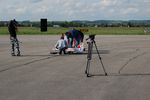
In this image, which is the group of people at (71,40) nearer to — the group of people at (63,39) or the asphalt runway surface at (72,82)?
the group of people at (63,39)

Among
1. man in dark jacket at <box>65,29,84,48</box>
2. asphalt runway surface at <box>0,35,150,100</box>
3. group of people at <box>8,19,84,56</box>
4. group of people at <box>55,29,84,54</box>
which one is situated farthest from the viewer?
man in dark jacket at <box>65,29,84,48</box>

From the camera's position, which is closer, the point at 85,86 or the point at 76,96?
the point at 76,96

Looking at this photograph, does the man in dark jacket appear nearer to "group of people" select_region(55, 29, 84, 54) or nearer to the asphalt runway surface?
"group of people" select_region(55, 29, 84, 54)

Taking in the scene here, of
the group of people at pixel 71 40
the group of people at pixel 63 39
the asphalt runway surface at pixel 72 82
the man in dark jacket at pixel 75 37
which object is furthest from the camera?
the man in dark jacket at pixel 75 37

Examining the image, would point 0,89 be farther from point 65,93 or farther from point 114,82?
point 114,82

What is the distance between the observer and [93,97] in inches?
406

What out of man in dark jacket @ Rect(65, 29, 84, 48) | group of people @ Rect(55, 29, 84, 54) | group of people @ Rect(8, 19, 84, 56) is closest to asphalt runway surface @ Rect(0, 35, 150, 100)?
group of people @ Rect(8, 19, 84, 56)

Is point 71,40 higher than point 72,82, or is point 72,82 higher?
point 72,82

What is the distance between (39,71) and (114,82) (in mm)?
3662

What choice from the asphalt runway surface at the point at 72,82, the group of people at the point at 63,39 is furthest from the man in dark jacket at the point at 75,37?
the asphalt runway surface at the point at 72,82

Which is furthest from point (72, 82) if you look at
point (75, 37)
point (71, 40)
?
point (75, 37)

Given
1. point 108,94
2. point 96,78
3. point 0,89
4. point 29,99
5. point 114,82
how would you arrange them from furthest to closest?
point 96,78 < point 114,82 < point 0,89 < point 108,94 < point 29,99

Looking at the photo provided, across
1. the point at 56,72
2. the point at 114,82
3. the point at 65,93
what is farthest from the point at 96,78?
the point at 65,93

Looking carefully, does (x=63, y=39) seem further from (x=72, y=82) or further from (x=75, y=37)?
(x=72, y=82)
